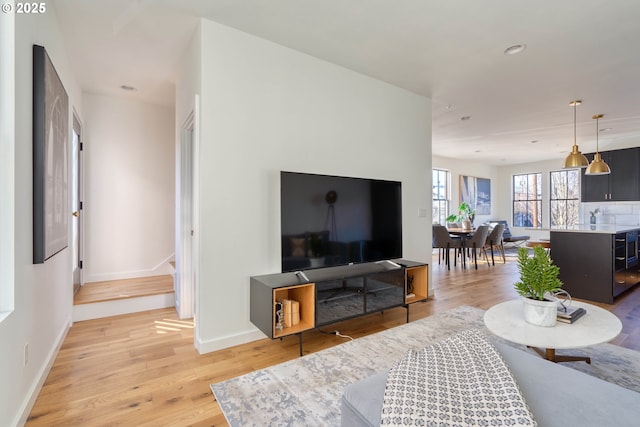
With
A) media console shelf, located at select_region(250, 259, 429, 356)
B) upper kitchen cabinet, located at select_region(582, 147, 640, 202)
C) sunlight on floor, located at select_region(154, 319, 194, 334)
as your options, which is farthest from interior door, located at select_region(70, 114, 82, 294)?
upper kitchen cabinet, located at select_region(582, 147, 640, 202)

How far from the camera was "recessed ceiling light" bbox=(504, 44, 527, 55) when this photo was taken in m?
2.85

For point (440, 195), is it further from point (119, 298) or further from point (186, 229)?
point (119, 298)

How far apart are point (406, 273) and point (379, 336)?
2.49 ft

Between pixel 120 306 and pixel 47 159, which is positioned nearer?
pixel 47 159

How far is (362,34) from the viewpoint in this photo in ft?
8.87

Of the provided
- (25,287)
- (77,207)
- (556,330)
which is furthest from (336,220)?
(77,207)

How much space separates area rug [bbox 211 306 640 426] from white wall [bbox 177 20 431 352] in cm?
66

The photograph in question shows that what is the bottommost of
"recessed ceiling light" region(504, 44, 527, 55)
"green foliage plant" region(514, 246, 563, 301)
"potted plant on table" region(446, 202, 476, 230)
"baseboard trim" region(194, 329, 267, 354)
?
"baseboard trim" region(194, 329, 267, 354)

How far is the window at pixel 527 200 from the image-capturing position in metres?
9.11

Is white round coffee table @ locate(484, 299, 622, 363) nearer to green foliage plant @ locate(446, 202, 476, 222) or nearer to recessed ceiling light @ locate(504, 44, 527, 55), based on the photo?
recessed ceiling light @ locate(504, 44, 527, 55)

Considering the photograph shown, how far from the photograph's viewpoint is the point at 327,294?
2650 mm

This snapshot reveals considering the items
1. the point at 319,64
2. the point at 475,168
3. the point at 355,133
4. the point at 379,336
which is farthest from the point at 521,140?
the point at 379,336

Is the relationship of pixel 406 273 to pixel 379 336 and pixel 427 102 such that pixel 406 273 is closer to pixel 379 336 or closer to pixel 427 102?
pixel 379 336

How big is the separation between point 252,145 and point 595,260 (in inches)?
174
